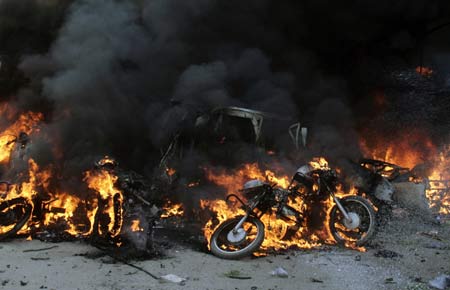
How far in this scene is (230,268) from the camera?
6.30 m

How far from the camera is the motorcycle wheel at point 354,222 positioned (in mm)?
7184

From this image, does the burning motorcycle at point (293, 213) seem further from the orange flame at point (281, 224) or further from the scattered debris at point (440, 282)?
the scattered debris at point (440, 282)

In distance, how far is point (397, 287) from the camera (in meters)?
5.55

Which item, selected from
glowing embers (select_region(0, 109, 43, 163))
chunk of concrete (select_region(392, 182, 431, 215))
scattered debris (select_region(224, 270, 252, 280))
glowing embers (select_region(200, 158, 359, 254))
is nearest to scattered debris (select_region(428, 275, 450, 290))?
glowing embers (select_region(200, 158, 359, 254))

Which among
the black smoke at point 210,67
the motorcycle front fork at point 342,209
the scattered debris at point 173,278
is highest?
the black smoke at point 210,67

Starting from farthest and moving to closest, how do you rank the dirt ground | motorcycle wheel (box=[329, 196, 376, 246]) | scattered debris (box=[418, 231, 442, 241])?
scattered debris (box=[418, 231, 442, 241]), motorcycle wheel (box=[329, 196, 376, 246]), the dirt ground

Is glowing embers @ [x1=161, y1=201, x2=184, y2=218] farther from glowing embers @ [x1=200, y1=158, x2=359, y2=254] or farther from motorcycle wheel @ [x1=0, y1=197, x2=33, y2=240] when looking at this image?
motorcycle wheel @ [x1=0, y1=197, x2=33, y2=240]

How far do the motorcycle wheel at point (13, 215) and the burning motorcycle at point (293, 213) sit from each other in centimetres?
367

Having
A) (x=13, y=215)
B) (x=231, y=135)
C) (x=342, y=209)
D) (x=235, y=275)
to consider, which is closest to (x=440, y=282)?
(x=342, y=209)

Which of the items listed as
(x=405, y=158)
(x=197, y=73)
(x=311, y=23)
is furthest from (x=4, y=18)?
(x=405, y=158)

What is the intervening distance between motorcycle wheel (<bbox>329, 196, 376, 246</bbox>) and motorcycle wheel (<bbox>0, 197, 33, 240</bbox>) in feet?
18.6

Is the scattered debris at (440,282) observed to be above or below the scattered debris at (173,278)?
above

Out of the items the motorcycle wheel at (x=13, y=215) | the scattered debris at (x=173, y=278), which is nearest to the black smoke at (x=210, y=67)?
the motorcycle wheel at (x=13, y=215)

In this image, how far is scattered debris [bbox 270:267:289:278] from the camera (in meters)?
5.95
